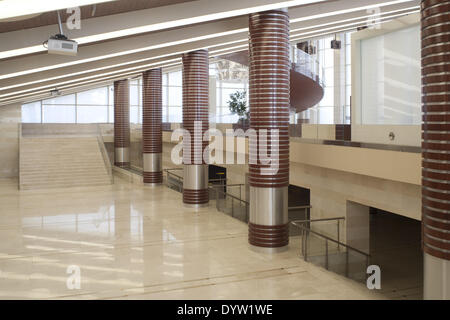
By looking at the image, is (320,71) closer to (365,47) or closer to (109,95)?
(365,47)

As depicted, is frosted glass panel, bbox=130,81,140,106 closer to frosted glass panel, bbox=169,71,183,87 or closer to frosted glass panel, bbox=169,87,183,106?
frosted glass panel, bbox=169,87,183,106

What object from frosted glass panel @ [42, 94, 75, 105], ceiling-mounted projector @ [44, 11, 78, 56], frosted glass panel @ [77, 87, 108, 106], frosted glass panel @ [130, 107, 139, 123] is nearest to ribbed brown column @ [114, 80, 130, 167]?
frosted glass panel @ [77, 87, 108, 106]

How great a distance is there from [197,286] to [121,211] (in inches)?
310

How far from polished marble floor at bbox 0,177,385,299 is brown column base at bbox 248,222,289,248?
27 cm

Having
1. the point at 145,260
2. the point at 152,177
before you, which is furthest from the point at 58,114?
the point at 145,260

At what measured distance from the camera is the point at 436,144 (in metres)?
5.20

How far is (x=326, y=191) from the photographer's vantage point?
38.6ft

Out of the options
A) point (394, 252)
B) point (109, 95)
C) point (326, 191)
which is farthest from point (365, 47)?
point (109, 95)

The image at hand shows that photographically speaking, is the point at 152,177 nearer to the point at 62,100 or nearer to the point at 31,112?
the point at 62,100

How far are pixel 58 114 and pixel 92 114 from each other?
2601 mm

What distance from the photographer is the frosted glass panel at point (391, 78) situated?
11266 mm

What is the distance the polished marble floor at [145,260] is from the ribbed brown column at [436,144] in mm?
2574

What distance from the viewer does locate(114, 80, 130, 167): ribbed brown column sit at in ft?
90.1

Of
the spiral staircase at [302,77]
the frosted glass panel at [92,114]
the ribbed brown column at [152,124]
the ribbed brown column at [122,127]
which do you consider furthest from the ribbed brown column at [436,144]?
the frosted glass panel at [92,114]
